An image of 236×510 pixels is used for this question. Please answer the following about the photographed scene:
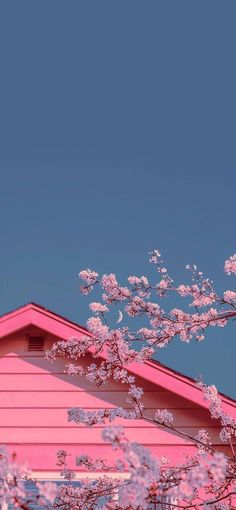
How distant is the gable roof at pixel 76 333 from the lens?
742 centimetres

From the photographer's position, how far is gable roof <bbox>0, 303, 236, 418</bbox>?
7422 millimetres

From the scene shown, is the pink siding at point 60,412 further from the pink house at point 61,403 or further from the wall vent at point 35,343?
the wall vent at point 35,343

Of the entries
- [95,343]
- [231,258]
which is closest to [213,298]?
[231,258]

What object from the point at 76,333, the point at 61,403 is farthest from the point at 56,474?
the point at 76,333

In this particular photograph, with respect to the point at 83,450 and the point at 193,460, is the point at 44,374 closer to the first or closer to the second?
the point at 83,450

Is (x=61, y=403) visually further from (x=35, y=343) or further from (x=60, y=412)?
(x=35, y=343)

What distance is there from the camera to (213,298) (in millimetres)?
6633

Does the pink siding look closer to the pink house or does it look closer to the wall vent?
the pink house

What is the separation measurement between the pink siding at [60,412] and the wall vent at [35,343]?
0.13 m

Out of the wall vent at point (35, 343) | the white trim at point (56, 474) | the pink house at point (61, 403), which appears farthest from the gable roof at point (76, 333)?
the white trim at point (56, 474)

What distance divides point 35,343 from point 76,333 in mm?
607

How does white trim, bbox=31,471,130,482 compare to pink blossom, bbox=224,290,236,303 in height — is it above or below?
below

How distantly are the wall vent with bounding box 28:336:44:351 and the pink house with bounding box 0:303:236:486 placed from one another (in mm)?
65

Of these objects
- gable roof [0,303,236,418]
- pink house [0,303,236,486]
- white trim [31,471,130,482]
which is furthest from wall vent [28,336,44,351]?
white trim [31,471,130,482]
